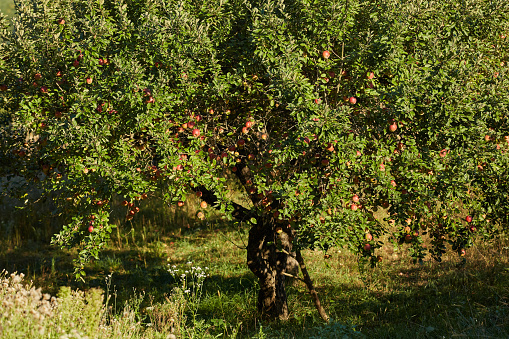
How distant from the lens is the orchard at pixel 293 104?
15.7ft

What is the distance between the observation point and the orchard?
4.77 metres

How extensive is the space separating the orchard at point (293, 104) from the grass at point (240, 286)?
4.47 feet

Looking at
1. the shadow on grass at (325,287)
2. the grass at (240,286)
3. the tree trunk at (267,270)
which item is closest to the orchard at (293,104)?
the grass at (240,286)

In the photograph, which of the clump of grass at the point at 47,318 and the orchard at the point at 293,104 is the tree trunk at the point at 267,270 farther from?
the clump of grass at the point at 47,318

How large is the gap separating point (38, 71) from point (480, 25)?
5770mm

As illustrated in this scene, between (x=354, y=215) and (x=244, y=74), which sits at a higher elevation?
(x=244, y=74)

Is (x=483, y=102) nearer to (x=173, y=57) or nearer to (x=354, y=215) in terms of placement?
(x=354, y=215)

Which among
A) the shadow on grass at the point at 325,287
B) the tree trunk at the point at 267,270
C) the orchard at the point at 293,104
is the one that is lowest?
the shadow on grass at the point at 325,287

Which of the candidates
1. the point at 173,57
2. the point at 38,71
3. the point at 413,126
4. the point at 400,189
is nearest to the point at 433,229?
the point at 400,189

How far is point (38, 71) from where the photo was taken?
18.1 ft

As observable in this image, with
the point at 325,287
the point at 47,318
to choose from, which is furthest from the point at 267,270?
the point at 47,318

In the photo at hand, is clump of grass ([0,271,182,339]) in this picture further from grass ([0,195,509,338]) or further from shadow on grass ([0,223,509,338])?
shadow on grass ([0,223,509,338])

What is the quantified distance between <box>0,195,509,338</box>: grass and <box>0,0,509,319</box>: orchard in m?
1.36

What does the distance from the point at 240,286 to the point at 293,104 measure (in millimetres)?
6215
